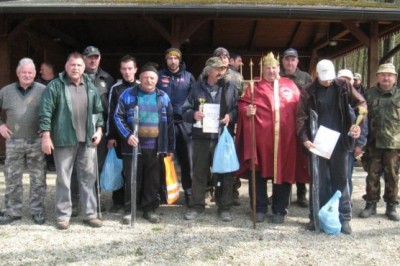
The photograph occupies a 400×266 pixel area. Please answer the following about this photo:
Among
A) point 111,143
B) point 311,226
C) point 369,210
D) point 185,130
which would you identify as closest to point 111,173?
point 111,143

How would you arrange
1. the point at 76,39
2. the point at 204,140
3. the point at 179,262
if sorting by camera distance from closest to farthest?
the point at 179,262 → the point at 204,140 → the point at 76,39

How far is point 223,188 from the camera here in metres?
5.40

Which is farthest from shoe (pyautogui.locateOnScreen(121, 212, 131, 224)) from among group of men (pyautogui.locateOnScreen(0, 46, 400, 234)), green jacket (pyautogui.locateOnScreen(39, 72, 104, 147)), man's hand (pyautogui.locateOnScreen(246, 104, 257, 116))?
man's hand (pyautogui.locateOnScreen(246, 104, 257, 116))

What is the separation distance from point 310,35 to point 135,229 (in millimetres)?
10213

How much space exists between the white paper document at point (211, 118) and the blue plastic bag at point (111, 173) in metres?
1.16

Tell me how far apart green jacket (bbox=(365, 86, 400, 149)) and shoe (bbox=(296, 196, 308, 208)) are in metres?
1.23

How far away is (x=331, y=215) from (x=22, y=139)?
3482mm

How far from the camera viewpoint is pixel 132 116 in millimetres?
5184

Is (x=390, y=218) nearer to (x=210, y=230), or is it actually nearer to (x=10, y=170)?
(x=210, y=230)

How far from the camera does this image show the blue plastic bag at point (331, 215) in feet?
15.7

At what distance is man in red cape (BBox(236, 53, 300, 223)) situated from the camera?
5172 millimetres

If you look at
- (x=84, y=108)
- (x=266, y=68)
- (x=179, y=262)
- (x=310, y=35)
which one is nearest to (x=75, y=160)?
(x=84, y=108)

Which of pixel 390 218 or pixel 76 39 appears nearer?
pixel 390 218

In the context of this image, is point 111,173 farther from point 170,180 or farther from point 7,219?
point 7,219
